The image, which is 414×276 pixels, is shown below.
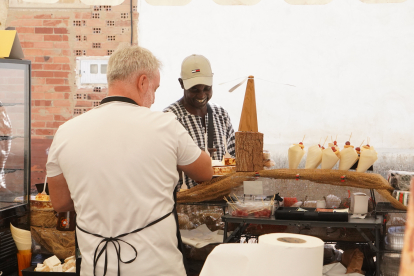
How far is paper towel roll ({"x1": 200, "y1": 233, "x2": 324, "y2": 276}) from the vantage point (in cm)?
107

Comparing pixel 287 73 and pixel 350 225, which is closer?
pixel 350 225

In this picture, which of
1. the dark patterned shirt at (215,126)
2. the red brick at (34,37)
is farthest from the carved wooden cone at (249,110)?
the red brick at (34,37)

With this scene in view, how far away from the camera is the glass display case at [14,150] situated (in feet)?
12.4

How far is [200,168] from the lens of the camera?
1.96m

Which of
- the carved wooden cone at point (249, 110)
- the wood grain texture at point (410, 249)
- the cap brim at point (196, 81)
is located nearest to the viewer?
the wood grain texture at point (410, 249)

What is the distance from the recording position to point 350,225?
213 cm

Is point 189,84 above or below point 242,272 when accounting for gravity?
above

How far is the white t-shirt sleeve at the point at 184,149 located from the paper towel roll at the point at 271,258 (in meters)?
0.69

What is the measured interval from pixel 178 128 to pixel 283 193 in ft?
2.95

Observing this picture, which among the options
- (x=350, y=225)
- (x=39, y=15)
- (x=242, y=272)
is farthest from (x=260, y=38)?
(x=242, y=272)

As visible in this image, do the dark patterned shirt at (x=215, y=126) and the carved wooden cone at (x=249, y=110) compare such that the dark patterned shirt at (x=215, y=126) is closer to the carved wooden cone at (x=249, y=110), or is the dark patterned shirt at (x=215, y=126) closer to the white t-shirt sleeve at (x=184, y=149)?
the carved wooden cone at (x=249, y=110)

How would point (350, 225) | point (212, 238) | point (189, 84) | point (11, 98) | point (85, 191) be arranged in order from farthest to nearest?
point (11, 98), point (189, 84), point (212, 238), point (350, 225), point (85, 191)

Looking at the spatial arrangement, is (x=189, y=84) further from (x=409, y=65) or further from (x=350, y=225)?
(x=409, y=65)

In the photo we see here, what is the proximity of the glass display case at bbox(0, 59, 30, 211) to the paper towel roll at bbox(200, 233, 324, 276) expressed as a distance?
10.4 feet
